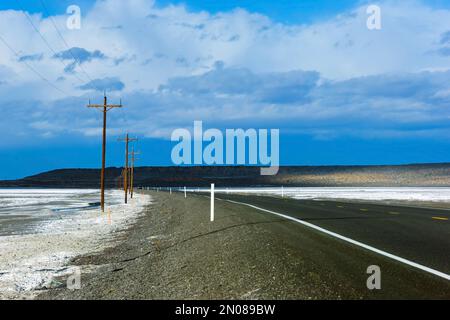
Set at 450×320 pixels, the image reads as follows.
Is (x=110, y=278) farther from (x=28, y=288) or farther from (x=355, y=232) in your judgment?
(x=355, y=232)

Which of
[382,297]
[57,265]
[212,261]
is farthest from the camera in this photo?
[57,265]

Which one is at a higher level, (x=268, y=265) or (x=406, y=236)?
(x=406, y=236)

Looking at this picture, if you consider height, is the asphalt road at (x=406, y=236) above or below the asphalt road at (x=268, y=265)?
above

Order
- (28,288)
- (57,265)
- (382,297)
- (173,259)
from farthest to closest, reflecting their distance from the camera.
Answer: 1. (57,265)
2. (173,259)
3. (28,288)
4. (382,297)

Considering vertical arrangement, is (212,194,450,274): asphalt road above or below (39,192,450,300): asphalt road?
above

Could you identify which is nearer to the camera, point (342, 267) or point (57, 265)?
point (342, 267)

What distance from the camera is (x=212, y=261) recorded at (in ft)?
34.3

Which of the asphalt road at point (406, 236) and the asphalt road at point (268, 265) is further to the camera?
the asphalt road at point (406, 236)

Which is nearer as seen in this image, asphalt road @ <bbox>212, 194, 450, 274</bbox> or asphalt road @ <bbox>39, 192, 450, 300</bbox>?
asphalt road @ <bbox>39, 192, 450, 300</bbox>

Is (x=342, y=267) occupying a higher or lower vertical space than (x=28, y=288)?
higher

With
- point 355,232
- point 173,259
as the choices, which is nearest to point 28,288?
point 173,259

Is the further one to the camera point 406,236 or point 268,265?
point 406,236

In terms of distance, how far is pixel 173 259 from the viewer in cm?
1147
